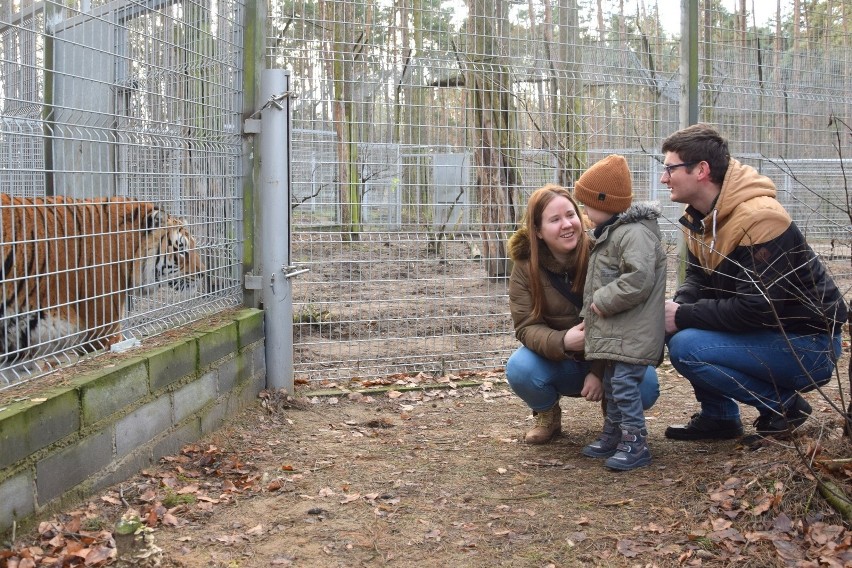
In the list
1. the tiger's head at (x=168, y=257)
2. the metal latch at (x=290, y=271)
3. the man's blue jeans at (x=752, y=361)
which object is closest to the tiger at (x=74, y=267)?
the tiger's head at (x=168, y=257)

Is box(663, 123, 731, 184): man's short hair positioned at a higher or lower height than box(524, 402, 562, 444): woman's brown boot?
higher

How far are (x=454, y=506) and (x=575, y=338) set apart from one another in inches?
42.4

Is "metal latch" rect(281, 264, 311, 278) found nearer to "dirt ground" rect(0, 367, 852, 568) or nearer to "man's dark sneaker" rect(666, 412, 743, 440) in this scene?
"dirt ground" rect(0, 367, 852, 568)

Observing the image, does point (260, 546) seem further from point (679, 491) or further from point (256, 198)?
point (256, 198)

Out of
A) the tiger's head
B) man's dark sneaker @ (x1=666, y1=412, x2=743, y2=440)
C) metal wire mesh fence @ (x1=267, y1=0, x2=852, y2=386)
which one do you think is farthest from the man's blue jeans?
the tiger's head

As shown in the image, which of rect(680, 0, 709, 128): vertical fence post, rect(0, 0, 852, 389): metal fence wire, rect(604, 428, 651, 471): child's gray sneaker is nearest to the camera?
rect(0, 0, 852, 389): metal fence wire

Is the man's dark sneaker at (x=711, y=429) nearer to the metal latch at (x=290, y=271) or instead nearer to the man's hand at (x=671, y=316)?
the man's hand at (x=671, y=316)

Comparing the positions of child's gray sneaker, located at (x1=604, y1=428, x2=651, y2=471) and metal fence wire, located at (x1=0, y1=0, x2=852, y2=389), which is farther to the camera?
child's gray sneaker, located at (x1=604, y1=428, x2=651, y2=471)

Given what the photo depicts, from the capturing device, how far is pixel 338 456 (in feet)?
14.8

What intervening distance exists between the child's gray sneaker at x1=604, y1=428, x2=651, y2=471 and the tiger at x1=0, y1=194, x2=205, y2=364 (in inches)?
101

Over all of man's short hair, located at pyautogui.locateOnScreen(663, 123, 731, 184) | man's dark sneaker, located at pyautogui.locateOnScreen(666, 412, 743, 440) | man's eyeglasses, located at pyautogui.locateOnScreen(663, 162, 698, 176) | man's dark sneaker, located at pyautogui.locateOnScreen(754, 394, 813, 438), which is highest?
man's short hair, located at pyautogui.locateOnScreen(663, 123, 731, 184)

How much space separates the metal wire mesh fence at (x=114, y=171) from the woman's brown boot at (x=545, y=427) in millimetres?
2103

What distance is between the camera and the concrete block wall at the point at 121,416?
3045mm

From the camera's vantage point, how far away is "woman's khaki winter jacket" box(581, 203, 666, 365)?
12.8 ft
